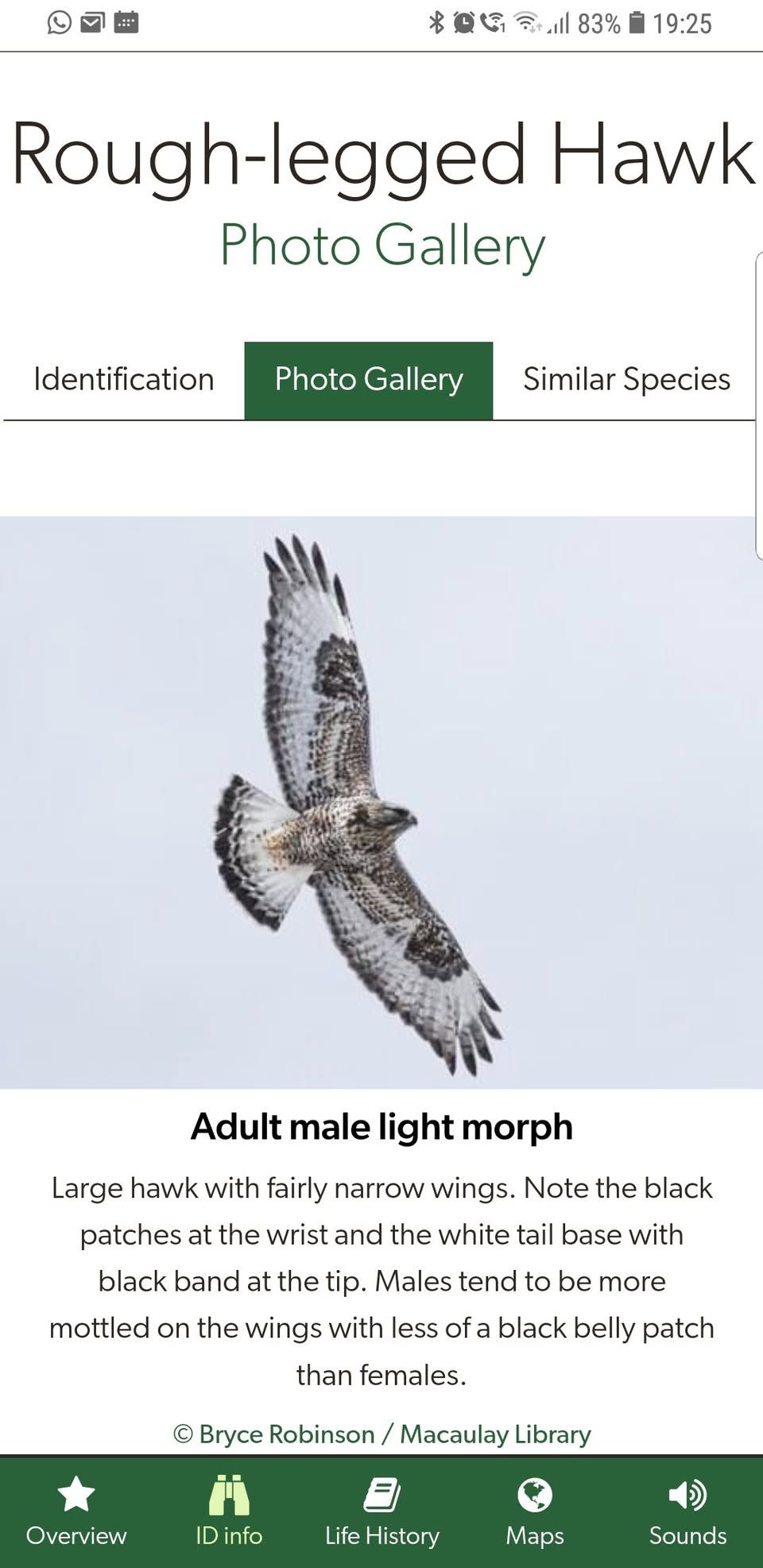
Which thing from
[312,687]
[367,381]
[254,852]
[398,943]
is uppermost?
[367,381]

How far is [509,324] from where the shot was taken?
5059mm
